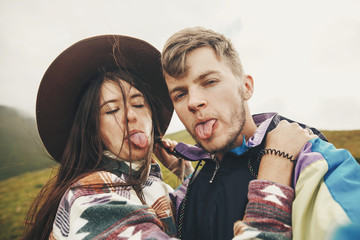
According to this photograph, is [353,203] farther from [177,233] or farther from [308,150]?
[177,233]

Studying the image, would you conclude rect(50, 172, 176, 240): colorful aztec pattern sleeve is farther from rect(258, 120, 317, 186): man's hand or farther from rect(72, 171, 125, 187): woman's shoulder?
rect(258, 120, 317, 186): man's hand

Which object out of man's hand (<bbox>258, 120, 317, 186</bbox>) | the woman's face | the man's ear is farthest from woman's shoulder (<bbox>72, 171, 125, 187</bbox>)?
the man's ear

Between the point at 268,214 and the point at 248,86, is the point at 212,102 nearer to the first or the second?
the point at 248,86

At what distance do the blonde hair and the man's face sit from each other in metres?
0.06

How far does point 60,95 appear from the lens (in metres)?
2.63

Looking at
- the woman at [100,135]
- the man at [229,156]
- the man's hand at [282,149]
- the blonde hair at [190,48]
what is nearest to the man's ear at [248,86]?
the man at [229,156]

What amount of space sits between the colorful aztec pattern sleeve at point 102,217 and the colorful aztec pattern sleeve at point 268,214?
2.09 ft

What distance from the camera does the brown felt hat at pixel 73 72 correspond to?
251 cm

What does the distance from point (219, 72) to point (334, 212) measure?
1484mm

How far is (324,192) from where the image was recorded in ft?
4.10

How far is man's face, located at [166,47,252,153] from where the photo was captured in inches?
80.4

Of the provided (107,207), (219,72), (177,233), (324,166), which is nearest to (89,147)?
(107,207)

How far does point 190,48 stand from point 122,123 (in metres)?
1.09

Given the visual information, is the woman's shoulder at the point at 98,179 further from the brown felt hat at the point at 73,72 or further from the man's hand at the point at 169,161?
the man's hand at the point at 169,161
